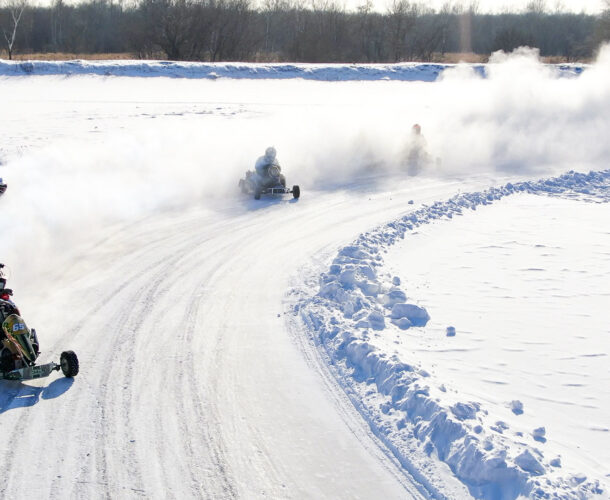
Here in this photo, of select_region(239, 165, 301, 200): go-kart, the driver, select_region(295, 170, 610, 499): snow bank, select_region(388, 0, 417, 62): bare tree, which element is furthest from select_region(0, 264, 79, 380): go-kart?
select_region(388, 0, 417, 62): bare tree

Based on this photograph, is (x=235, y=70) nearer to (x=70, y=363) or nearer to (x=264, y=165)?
(x=264, y=165)

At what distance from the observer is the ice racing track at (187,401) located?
688 cm

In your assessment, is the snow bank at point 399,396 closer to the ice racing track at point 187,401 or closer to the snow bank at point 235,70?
the ice racing track at point 187,401

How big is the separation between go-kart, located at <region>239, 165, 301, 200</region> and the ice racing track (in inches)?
236

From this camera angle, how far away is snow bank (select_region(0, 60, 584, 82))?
44.8 m

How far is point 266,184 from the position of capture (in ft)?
67.3

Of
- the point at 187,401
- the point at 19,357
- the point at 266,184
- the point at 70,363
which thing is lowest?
the point at 187,401

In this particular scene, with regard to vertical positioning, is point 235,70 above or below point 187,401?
above

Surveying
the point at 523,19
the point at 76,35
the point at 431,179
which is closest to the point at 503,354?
the point at 431,179

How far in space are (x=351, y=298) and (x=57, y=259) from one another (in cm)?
655

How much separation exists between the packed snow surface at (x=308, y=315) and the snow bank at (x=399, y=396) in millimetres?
34

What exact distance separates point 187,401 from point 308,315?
347 centimetres

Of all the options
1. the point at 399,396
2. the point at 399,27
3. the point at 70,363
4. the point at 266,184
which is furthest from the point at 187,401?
the point at 399,27

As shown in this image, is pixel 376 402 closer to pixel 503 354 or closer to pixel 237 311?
pixel 503 354
